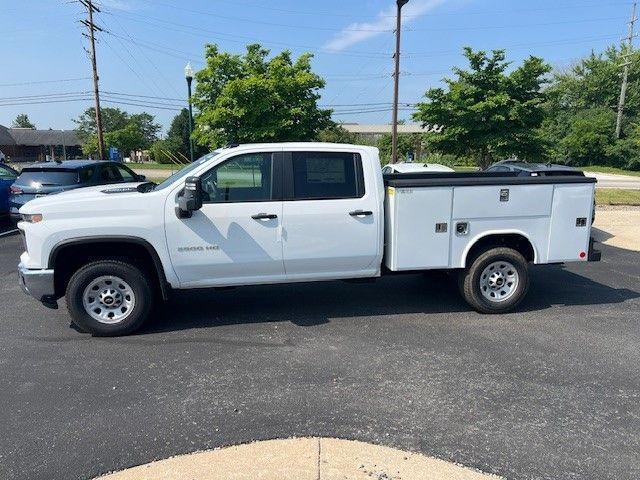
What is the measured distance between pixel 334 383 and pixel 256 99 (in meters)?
17.8

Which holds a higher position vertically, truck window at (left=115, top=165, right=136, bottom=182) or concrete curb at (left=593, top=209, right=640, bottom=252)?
truck window at (left=115, top=165, right=136, bottom=182)

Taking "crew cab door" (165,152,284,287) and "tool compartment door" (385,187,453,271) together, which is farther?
"tool compartment door" (385,187,453,271)

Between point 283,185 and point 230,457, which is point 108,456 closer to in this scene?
point 230,457

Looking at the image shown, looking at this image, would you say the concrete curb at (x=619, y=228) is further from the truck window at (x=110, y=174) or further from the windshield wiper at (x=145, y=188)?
the truck window at (x=110, y=174)

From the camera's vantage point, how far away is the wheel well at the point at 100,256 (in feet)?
16.5

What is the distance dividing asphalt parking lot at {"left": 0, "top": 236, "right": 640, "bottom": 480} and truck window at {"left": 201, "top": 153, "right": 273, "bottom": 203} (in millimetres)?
→ 1434

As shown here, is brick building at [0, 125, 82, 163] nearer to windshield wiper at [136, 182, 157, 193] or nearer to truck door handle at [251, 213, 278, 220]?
windshield wiper at [136, 182, 157, 193]

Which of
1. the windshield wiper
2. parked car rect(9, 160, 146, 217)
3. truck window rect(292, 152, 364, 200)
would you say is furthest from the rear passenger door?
parked car rect(9, 160, 146, 217)

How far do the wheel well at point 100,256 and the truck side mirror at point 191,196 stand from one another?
59 centimetres

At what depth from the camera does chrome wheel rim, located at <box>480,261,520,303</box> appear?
5859mm

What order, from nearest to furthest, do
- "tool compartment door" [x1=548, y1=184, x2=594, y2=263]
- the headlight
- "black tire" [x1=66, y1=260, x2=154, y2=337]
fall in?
the headlight
"black tire" [x1=66, y1=260, x2=154, y2=337]
"tool compartment door" [x1=548, y1=184, x2=594, y2=263]

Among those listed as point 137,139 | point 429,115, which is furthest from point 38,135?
point 429,115

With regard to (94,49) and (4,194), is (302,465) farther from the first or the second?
(94,49)

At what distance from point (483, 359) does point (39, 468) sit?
364 centimetres
